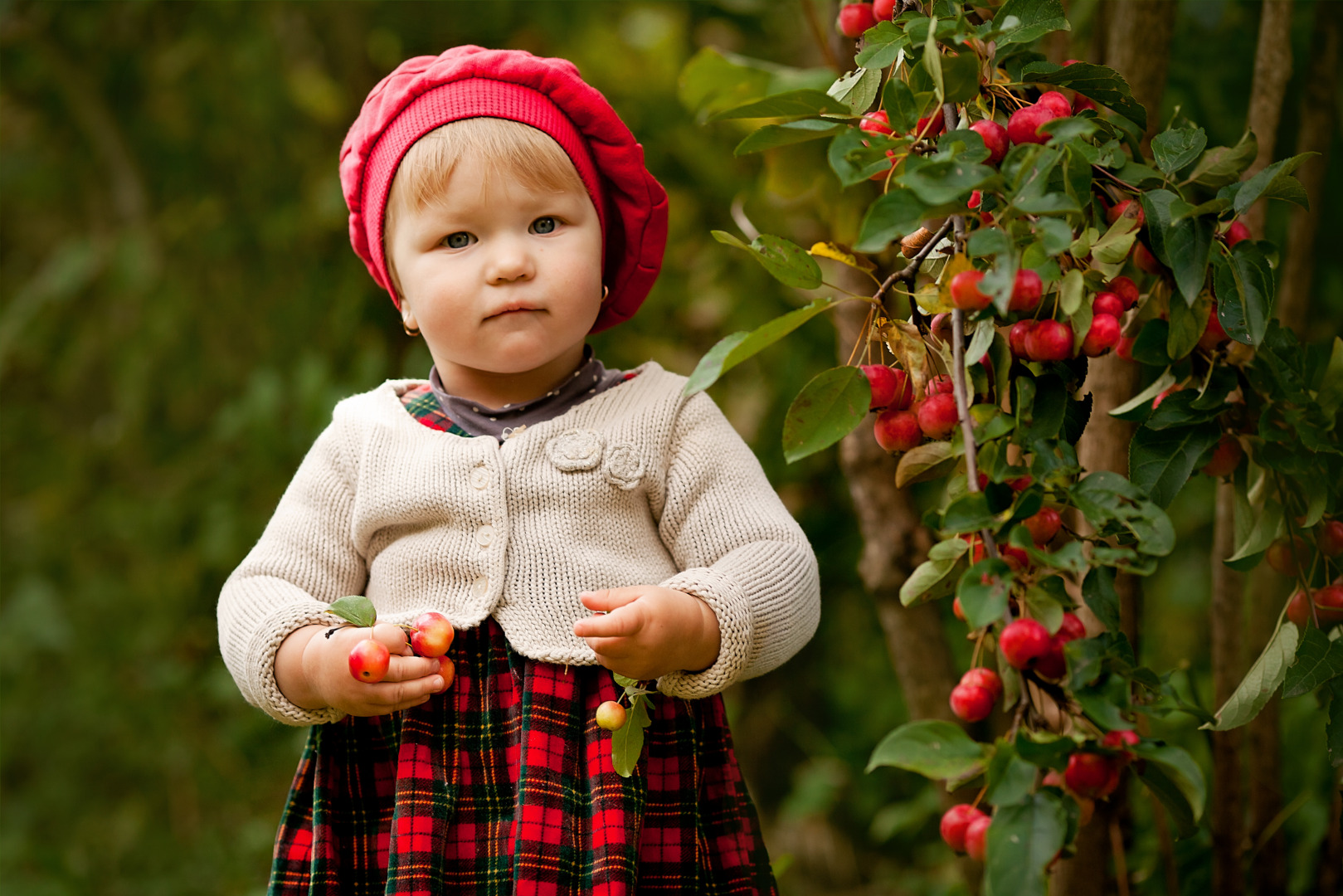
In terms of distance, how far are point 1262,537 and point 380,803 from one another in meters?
0.80

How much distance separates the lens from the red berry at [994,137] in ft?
2.65

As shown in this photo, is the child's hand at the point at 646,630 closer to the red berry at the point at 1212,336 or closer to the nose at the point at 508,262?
the nose at the point at 508,262

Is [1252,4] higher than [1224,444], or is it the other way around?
[1252,4]

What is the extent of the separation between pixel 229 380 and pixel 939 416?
2.30 meters

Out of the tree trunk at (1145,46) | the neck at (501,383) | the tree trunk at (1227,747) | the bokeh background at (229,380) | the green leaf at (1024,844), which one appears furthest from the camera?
the bokeh background at (229,380)

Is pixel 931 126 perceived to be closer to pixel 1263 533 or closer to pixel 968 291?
pixel 968 291

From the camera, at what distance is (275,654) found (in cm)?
96

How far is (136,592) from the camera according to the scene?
2787 millimetres

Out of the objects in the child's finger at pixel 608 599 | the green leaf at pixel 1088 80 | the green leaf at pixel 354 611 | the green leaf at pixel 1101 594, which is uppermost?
the green leaf at pixel 1088 80

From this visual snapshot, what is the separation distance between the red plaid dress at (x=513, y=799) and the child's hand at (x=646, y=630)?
4.4 inches

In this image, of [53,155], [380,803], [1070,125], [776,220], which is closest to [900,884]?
[776,220]

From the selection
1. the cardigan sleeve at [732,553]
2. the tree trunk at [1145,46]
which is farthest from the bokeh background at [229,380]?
the cardigan sleeve at [732,553]

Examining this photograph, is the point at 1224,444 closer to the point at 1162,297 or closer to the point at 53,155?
the point at 1162,297

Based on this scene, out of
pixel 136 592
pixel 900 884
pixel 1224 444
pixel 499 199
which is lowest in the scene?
pixel 900 884
